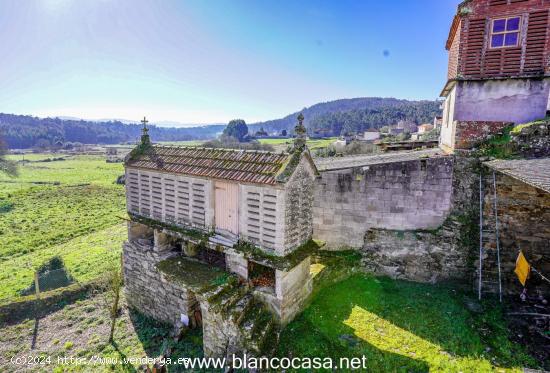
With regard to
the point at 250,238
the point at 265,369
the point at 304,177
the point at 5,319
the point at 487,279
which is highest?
the point at 304,177

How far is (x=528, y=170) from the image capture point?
7820mm

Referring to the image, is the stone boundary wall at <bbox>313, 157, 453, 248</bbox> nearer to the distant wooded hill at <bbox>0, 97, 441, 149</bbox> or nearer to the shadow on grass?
the shadow on grass

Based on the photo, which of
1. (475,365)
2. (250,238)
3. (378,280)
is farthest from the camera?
(378,280)

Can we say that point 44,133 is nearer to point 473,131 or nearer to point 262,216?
point 262,216

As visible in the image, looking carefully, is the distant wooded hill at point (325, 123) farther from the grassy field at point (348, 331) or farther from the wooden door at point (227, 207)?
the wooden door at point (227, 207)

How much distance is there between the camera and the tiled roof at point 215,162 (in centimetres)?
851

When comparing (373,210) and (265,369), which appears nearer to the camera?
(265,369)

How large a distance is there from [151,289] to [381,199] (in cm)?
900

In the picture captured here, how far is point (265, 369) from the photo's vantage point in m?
7.47

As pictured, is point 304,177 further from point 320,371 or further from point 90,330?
point 90,330

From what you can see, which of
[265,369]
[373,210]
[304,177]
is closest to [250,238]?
[304,177]

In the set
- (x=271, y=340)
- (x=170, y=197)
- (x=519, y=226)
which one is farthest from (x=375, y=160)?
(x=271, y=340)

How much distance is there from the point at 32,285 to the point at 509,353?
19.5 meters

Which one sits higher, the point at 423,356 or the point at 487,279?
the point at 487,279
